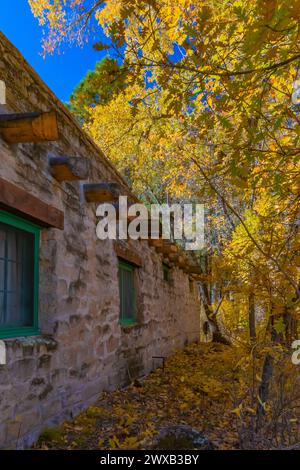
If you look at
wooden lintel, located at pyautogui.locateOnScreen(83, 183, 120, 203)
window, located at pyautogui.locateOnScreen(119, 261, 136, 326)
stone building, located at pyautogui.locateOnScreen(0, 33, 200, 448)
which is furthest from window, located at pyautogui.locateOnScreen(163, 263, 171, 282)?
wooden lintel, located at pyautogui.locateOnScreen(83, 183, 120, 203)

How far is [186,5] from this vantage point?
485 cm

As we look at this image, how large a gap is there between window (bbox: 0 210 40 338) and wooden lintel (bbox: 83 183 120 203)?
1.13m

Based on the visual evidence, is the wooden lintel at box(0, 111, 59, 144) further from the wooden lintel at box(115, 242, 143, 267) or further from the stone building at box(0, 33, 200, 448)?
the wooden lintel at box(115, 242, 143, 267)

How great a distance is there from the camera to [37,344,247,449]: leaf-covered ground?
3500mm

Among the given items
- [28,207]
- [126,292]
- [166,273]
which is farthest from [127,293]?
[166,273]

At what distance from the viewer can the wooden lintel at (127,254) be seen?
5904mm

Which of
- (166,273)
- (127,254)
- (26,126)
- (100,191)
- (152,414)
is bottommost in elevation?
(152,414)

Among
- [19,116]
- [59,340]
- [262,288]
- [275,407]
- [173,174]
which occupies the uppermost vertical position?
[173,174]

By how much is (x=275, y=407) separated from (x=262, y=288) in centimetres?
142

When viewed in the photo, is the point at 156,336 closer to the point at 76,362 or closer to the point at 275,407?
the point at 76,362

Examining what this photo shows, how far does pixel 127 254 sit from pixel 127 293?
71 centimetres

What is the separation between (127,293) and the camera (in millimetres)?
6648

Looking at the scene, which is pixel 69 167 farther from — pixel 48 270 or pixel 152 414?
pixel 152 414
